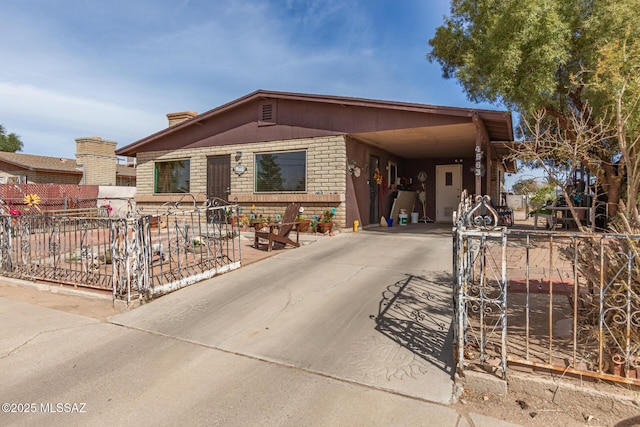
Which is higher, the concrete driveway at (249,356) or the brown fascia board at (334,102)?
the brown fascia board at (334,102)

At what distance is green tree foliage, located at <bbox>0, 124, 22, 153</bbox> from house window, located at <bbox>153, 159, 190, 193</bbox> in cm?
4604

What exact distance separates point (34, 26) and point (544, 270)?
1261cm

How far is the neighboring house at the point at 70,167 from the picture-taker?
2120 cm

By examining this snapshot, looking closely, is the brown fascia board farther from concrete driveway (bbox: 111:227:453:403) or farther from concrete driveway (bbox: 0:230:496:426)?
concrete driveway (bbox: 0:230:496:426)

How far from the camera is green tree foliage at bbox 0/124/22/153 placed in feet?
148

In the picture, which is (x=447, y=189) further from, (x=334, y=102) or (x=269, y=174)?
(x=269, y=174)

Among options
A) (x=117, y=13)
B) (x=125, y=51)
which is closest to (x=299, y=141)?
(x=117, y=13)

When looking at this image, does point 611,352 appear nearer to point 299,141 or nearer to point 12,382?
point 12,382

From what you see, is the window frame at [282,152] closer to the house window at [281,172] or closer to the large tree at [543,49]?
the house window at [281,172]

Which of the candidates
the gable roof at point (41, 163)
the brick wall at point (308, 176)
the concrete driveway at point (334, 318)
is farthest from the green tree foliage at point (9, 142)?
the concrete driveway at point (334, 318)

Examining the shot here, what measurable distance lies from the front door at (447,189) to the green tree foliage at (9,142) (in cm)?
5343

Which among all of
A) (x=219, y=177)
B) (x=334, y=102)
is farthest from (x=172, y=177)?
(x=334, y=102)

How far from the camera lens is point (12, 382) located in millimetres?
2756

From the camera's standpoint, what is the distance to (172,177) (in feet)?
41.5
